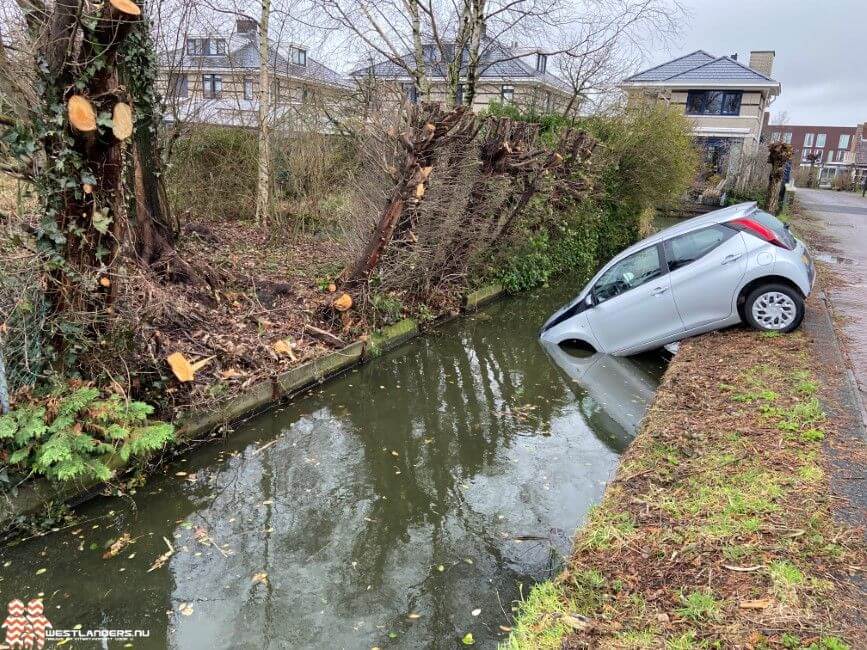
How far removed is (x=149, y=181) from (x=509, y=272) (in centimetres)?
808

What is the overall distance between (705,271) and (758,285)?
0.68m

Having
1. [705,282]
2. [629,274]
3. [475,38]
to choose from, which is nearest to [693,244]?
[705,282]

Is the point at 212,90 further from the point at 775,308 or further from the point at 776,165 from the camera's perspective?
the point at 776,165

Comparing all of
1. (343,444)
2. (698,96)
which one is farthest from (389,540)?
(698,96)

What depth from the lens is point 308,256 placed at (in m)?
12.8

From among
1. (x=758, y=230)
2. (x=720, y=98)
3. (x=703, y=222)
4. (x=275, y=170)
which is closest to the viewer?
(x=758, y=230)

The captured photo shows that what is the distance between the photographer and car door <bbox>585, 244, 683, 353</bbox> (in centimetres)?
806

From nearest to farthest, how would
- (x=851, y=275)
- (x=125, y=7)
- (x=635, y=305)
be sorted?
(x=125, y=7)
(x=635, y=305)
(x=851, y=275)

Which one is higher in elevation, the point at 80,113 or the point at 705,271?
the point at 80,113

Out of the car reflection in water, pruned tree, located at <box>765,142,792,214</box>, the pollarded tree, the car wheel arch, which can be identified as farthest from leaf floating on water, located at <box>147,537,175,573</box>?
pruned tree, located at <box>765,142,792,214</box>

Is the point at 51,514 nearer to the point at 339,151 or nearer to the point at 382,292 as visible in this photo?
the point at 382,292

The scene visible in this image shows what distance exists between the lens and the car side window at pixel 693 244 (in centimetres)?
770

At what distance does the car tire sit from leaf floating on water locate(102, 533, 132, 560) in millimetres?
7497

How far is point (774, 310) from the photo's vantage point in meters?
7.58
